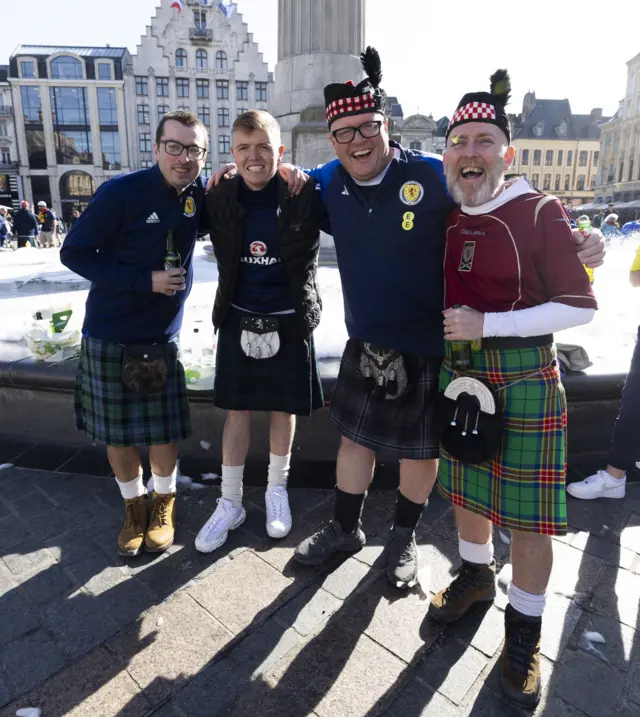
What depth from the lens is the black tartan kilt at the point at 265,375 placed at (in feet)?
8.40

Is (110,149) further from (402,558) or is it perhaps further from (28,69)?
(402,558)

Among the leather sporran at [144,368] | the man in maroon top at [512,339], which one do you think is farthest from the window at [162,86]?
the man in maroon top at [512,339]

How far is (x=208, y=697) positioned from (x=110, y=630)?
513 millimetres

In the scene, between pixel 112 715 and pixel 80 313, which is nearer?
pixel 112 715

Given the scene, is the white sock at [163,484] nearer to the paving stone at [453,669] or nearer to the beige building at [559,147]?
the paving stone at [453,669]

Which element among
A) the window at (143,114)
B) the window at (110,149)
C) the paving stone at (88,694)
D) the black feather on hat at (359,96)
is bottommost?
the paving stone at (88,694)

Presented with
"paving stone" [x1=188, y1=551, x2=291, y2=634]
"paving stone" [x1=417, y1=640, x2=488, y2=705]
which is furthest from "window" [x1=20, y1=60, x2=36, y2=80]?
"paving stone" [x1=417, y1=640, x2=488, y2=705]

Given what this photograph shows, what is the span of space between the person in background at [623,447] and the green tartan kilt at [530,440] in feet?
4.44

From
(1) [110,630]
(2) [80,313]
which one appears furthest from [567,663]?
→ (2) [80,313]

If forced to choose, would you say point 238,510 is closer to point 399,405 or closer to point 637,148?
point 399,405

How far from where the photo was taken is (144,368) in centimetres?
239

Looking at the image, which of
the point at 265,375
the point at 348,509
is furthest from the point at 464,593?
the point at 265,375

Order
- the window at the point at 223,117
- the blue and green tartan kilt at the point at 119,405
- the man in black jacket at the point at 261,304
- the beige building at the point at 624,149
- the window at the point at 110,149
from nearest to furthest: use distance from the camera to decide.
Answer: the man in black jacket at the point at 261,304 → the blue and green tartan kilt at the point at 119,405 → the window at the point at 110,149 → the window at the point at 223,117 → the beige building at the point at 624,149

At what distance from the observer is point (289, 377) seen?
2604 millimetres
